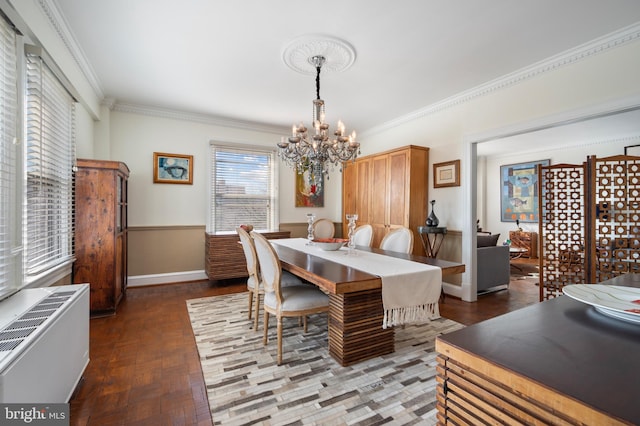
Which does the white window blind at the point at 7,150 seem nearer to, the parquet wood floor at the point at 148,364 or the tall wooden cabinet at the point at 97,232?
the parquet wood floor at the point at 148,364

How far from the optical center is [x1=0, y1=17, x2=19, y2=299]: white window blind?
172 centimetres

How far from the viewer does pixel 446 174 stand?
402 cm

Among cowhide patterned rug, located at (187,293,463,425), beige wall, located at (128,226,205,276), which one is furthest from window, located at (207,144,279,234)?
cowhide patterned rug, located at (187,293,463,425)

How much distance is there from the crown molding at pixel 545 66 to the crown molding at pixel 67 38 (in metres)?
4.04

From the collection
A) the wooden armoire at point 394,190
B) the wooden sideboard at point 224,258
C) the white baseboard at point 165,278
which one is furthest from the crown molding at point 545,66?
the white baseboard at point 165,278

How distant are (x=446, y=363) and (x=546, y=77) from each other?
3465 mm

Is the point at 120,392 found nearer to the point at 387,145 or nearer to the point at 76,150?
the point at 76,150

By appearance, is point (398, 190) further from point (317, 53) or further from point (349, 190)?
point (317, 53)

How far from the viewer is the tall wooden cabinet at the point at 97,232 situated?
9.78ft

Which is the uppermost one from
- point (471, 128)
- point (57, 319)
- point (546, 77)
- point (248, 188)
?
point (546, 77)

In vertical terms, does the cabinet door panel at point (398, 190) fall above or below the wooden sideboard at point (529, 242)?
above

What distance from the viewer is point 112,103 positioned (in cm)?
395

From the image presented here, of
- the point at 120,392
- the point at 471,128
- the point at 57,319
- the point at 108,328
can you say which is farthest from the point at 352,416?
the point at 471,128

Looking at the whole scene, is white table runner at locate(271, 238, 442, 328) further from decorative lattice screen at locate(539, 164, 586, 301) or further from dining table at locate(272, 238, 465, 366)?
decorative lattice screen at locate(539, 164, 586, 301)
